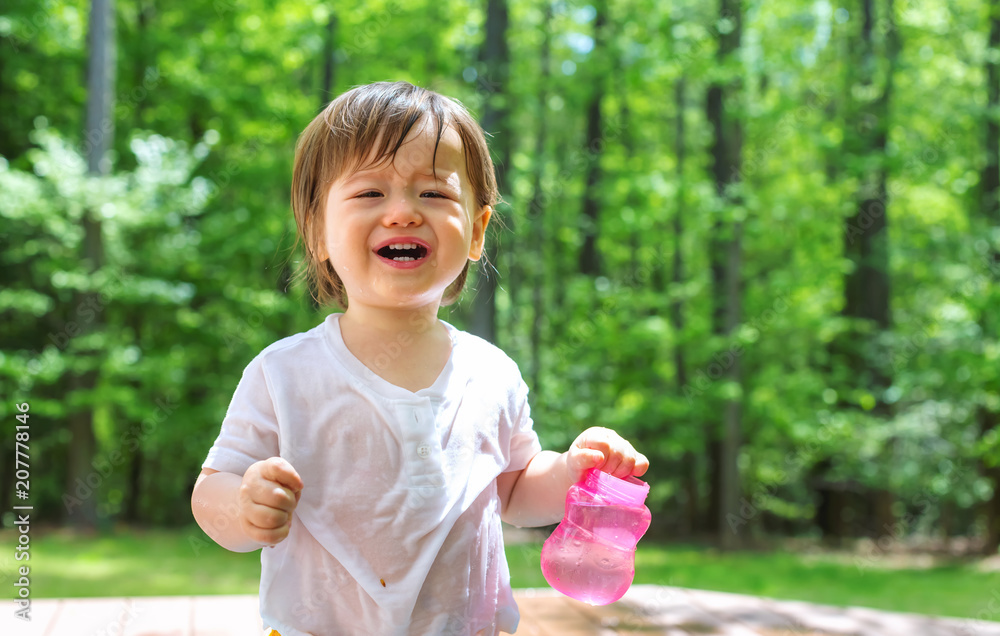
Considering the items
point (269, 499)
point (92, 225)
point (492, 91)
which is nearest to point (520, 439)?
point (269, 499)

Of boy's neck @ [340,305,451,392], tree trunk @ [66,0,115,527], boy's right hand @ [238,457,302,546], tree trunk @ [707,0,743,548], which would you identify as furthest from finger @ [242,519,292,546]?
tree trunk @ [707,0,743,548]

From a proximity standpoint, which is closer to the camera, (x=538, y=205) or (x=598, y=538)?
(x=598, y=538)

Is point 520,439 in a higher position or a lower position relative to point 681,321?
higher

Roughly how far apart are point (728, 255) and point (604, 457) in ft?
27.2

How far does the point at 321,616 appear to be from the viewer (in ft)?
3.86

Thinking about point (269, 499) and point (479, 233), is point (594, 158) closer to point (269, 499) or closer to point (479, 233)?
point (479, 233)

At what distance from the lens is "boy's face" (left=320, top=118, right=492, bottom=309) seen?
4.02 ft

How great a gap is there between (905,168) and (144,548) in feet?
27.5

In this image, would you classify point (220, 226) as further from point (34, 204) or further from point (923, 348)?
point (923, 348)

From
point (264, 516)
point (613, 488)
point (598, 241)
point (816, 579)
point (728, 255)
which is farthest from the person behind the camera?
point (598, 241)

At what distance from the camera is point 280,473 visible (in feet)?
3.46

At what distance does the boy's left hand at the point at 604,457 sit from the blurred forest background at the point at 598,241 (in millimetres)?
5848

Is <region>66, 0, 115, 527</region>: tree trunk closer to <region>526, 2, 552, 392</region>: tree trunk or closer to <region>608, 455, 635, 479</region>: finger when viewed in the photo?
<region>526, 2, 552, 392</region>: tree trunk

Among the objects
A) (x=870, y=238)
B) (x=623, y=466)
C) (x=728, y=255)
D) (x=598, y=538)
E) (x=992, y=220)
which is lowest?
(x=598, y=538)
